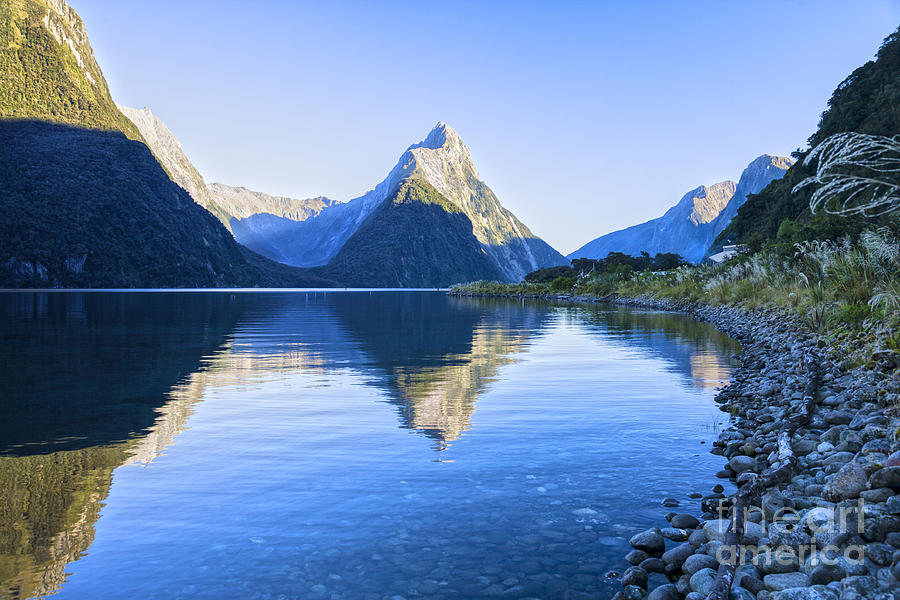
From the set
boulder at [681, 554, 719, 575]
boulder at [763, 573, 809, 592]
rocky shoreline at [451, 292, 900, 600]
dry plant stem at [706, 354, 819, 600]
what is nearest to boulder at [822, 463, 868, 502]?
rocky shoreline at [451, 292, 900, 600]

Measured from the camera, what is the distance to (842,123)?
63000mm

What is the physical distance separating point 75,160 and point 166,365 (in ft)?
637

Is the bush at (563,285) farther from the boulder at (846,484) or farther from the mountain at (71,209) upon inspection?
the mountain at (71,209)

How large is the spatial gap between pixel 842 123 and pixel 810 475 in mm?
68822

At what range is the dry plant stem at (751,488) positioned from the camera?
4.72m

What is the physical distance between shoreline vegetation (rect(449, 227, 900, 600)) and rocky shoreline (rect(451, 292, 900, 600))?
0.5 inches

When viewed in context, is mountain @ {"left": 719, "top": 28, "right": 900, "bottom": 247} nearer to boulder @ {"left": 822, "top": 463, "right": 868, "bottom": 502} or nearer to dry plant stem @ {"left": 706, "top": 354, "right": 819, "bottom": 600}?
dry plant stem @ {"left": 706, "top": 354, "right": 819, "bottom": 600}

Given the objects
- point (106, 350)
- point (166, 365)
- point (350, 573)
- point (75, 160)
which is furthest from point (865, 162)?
point (75, 160)

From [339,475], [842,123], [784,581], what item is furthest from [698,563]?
[842,123]

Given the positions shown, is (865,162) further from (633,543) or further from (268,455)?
(268,455)

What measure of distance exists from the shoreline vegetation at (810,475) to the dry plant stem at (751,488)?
2 cm

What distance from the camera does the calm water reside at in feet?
18.5

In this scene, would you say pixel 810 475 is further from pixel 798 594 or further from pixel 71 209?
pixel 71 209

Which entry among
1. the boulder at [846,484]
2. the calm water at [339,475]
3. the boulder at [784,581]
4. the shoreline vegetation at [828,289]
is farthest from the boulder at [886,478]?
the shoreline vegetation at [828,289]
